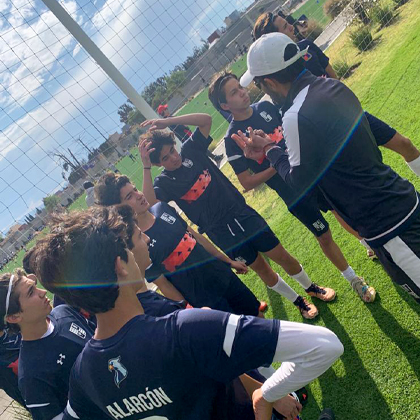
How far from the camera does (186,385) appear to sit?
1.14 m

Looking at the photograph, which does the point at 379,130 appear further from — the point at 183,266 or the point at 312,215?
the point at 183,266

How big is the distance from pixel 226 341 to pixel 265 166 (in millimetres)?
2284

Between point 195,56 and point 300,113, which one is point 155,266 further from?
point 195,56

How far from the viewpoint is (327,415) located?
7.54ft

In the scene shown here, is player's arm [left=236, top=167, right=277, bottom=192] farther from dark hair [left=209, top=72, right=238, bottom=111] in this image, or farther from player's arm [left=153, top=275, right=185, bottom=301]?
player's arm [left=153, top=275, right=185, bottom=301]

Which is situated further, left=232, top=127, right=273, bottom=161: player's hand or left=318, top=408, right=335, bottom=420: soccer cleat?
left=318, top=408, right=335, bottom=420: soccer cleat

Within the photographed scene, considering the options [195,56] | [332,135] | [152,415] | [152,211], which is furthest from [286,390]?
[195,56]

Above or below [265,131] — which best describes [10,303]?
above

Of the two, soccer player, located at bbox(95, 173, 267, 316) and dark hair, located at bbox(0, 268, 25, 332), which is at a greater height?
dark hair, located at bbox(0, 268, 25, 332)

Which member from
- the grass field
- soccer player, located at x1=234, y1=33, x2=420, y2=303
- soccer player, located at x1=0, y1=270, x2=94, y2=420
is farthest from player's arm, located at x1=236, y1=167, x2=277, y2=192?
soccer player, located at x1=0, y1=270, x2=94, y2=420

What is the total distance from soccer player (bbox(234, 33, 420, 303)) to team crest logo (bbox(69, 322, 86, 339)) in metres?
1.59

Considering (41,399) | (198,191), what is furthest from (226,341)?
(198,191)

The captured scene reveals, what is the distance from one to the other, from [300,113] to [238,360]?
1173mm

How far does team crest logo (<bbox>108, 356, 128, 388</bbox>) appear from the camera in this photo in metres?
1.12
